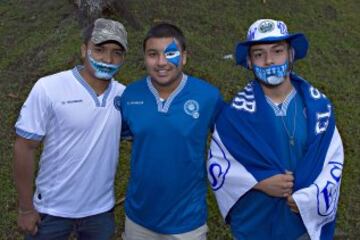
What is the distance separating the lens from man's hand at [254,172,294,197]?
3.23 metres

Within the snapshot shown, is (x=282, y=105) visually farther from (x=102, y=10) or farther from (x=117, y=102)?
(x=102, y=10)

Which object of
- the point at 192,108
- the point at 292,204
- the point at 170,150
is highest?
the point at 192,108

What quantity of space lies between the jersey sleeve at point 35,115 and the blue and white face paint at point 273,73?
4.09 feet

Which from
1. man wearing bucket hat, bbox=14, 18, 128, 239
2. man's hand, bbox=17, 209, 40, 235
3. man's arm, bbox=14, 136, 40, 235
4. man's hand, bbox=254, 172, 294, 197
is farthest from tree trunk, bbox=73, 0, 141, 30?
man's hand, bbox=254, 172, 294, 197

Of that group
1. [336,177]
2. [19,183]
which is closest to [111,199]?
[19,183]

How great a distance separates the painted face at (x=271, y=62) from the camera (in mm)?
3324

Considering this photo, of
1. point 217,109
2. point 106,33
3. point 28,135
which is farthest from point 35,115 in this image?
point 217,109

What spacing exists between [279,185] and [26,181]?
4.93ft

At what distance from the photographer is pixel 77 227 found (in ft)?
12.0

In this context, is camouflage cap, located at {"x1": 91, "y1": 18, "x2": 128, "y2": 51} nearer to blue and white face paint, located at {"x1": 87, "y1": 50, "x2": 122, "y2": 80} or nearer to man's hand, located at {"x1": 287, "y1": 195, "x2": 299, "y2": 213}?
blue and white face paint, located at {"x1": 87, "y1": 50, "x2": 122, "y2": 80}

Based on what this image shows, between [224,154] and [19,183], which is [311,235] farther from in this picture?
[19,183]

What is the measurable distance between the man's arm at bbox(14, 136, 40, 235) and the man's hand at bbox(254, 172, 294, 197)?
53.2 inches

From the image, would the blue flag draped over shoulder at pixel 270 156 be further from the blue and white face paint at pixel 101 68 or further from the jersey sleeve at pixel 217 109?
the blue and white face paint at pixel 101 68

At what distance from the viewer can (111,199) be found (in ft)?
12.1
